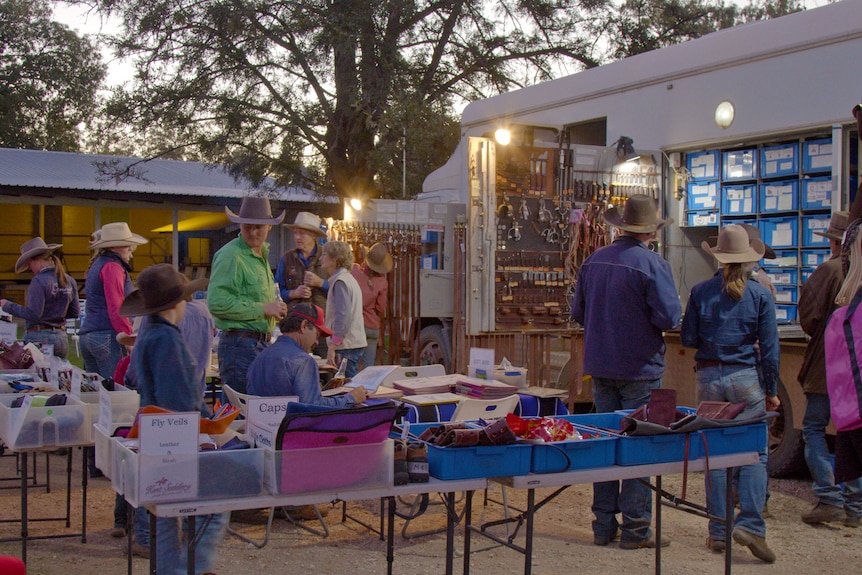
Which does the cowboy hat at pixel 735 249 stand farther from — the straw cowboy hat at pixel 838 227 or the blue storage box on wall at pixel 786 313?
the blue storage box on wall at pixel 786 313

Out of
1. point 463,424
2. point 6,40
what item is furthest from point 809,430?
point 6,40

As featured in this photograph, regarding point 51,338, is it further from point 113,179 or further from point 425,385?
point 113,179

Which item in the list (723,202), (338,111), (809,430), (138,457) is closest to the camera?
(138,457)

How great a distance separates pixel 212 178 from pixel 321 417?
899 inches

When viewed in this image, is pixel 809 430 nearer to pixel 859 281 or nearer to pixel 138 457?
pixel 859 281

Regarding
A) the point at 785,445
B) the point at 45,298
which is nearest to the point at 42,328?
the point at 45,298

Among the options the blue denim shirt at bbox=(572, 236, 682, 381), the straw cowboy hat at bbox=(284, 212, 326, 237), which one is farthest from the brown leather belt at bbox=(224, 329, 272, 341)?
the blue denim shirt at bbox=(572, 236, 682, 381)

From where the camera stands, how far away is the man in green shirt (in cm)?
550

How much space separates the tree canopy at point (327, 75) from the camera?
48.4ft

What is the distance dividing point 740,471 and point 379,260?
4847mm

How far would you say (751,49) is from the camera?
7566 millimetres

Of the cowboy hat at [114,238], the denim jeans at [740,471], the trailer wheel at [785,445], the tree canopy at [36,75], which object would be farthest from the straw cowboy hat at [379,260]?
the tree canopy at [36,75]

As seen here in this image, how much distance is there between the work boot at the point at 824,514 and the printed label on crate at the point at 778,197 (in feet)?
10.0

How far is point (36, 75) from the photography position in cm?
3044
